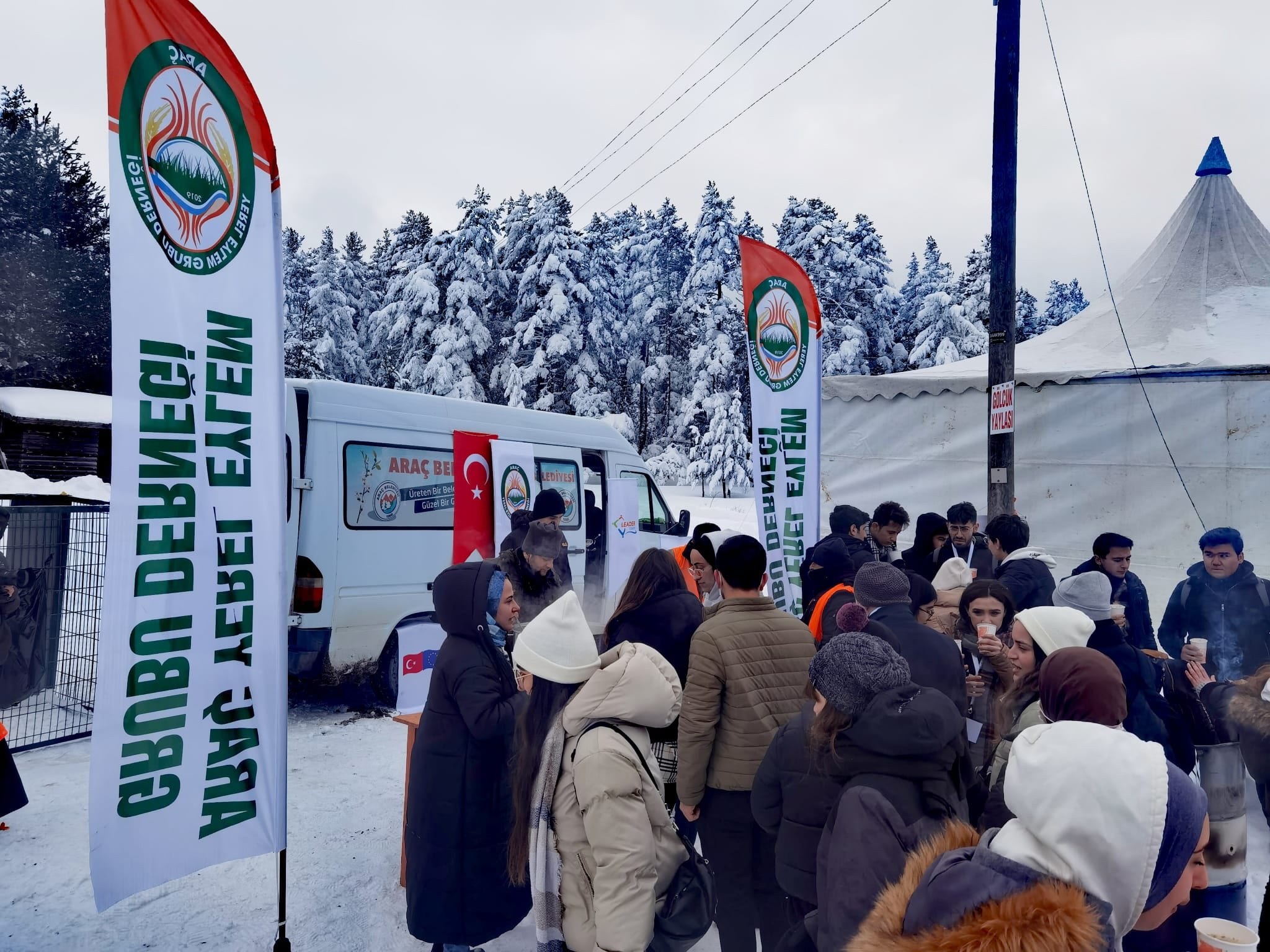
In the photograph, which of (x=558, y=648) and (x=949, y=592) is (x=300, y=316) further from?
(x=558, y=648)

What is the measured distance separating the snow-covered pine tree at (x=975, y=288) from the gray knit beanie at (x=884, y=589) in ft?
125

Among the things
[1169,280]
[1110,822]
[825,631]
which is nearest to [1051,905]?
[1110,822]

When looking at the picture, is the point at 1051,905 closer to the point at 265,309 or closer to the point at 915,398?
the point at 265,309

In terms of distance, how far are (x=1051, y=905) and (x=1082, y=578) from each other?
2630mm

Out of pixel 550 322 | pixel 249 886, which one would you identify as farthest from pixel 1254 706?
pixel 550 322

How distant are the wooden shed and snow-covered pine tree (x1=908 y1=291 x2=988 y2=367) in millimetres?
28887

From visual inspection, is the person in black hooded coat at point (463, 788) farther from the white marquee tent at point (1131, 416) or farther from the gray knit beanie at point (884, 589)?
the white marquee tent at point (1131, 416)

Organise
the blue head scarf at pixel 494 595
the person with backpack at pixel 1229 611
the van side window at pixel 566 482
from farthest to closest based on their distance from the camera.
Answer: the van side window at pixel 566 482 → the person with backpack at pixel 1229 611 → the blue head scarf at pixel 494 595

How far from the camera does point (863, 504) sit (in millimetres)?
9359

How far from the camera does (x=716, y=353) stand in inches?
1234

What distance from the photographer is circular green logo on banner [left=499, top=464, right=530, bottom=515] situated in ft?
23.1

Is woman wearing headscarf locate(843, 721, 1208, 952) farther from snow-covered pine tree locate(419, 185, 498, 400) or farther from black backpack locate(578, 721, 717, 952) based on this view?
snow-covered pine tree locate(419, 185, 498, 400)

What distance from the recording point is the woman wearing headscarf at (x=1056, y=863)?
1.33 m

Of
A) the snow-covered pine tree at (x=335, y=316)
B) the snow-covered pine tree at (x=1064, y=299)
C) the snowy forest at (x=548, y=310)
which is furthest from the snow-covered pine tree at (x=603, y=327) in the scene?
the snow-covered pine tree at (x=1064, y=299)
